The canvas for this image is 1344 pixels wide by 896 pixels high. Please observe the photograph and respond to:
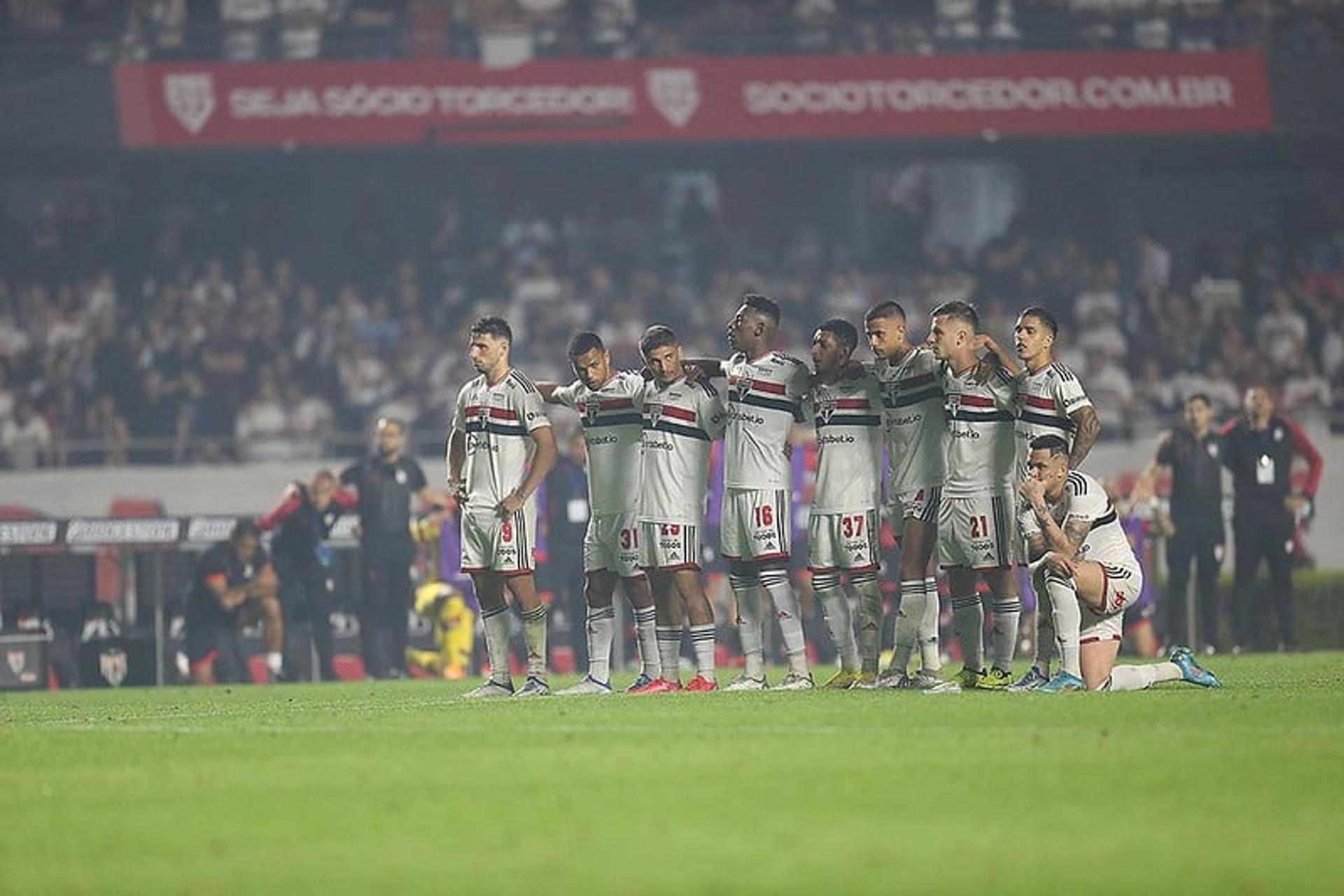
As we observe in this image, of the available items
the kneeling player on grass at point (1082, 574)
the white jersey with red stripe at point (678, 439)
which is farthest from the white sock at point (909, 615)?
the white jersey with red stripe at point (678, 439)

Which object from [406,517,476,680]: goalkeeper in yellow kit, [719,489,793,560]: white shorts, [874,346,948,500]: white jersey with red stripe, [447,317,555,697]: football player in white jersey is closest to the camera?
[874,346,948,500]: white jersey with red stripe

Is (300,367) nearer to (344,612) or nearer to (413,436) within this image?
(413,436)

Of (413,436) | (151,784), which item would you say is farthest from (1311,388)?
(151,784)

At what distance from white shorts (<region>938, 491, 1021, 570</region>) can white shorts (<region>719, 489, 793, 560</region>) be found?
3.57 ft

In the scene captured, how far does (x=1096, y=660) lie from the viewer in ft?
46.7

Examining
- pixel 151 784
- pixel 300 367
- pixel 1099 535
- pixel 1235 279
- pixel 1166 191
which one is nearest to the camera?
pixel 151 784

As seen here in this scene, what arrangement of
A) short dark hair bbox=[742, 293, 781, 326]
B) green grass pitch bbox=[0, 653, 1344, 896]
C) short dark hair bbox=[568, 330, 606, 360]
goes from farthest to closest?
short dark hair bbox=[568, 330, 606, 360], short dark hair bbox=[742, 293, 781, 326], green grass pitch bbox=[0, 653, 1344, 896]

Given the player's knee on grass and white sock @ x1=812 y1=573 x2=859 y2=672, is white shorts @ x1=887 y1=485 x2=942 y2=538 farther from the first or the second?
the player's knee on grass

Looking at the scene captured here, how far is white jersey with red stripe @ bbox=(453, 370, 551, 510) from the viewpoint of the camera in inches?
600

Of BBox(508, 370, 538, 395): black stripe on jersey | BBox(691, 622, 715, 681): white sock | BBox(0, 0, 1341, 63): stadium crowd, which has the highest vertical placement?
BBox(0, 0, 1341, 63): stadium crowd

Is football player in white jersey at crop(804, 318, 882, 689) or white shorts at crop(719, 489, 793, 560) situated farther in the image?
white shorts at crop(719, 489, 793, 560)

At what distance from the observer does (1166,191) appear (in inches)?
1478

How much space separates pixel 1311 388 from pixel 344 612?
13228 mm

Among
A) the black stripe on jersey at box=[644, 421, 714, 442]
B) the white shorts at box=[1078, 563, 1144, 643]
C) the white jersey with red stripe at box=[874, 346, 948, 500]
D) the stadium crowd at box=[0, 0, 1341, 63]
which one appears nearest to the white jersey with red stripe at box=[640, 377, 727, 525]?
the black stripe on jersey at box=[644, 421, 714, 442]
